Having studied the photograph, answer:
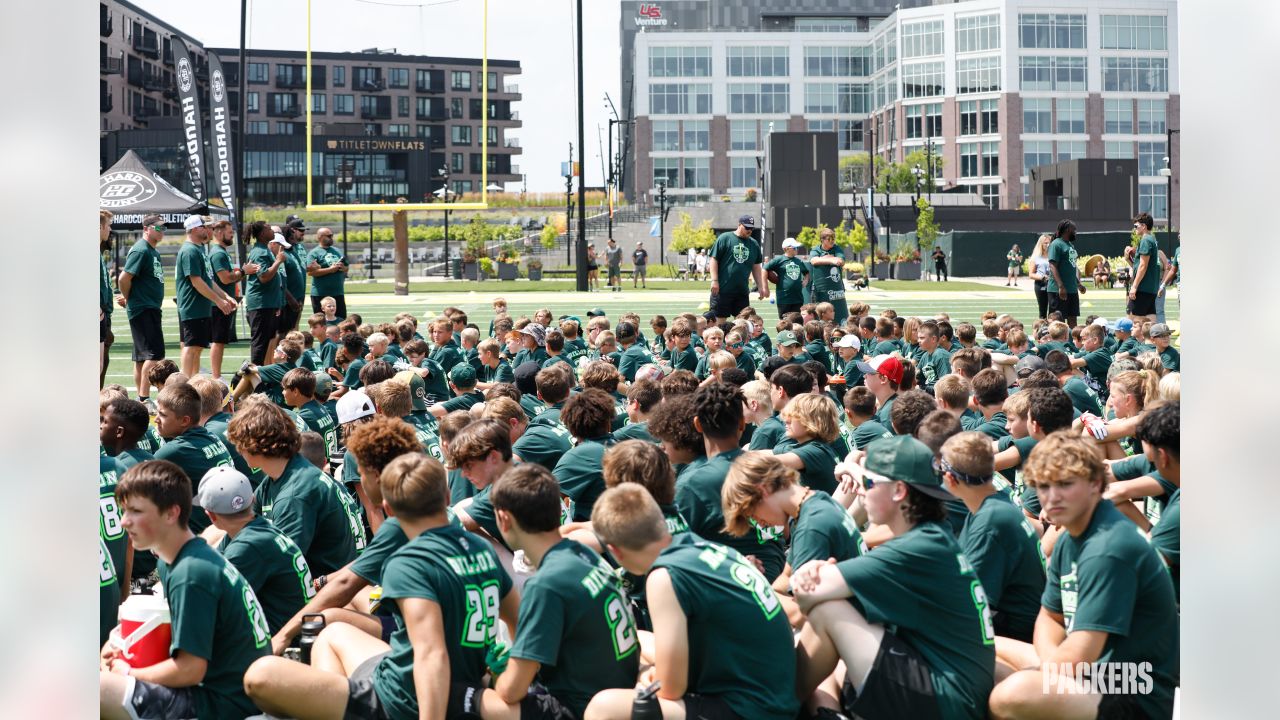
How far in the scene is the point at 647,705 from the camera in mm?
4207

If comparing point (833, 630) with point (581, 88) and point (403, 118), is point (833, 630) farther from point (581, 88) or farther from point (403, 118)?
point (403, 118)

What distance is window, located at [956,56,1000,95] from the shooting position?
98.9m

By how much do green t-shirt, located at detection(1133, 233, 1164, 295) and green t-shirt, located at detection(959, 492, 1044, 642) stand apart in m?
12.9

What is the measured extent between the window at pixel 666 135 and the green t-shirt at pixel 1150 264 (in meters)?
94.8

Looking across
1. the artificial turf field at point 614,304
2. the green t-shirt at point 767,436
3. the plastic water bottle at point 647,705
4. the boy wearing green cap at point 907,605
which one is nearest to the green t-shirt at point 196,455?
the green t-shirt at point 767,436

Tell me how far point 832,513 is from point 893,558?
59 centimetres

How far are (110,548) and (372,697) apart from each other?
5.82 feet

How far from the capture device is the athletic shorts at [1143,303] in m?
17.8

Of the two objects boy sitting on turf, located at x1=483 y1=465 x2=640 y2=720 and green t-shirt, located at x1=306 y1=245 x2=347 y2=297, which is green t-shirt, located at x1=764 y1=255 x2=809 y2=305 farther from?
boy sitting on turf, located at x1=483 y1=465 x2=640 y2=720

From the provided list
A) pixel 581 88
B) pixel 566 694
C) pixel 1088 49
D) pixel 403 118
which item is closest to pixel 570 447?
pixel 566 694

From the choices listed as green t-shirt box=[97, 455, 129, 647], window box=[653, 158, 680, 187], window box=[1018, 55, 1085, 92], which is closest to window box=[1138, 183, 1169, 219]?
window box=[1018, 55, 1085, 92]

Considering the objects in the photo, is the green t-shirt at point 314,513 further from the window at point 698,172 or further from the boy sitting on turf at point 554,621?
the window at point 698,172

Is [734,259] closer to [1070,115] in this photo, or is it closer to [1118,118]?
[1070,115]

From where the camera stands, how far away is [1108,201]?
86.9 metres
